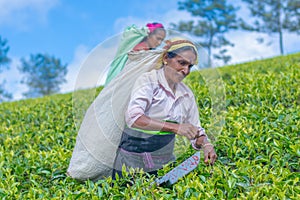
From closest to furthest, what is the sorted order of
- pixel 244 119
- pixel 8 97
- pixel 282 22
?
pixel 244 119, pixel 282 22, pixel 8 97

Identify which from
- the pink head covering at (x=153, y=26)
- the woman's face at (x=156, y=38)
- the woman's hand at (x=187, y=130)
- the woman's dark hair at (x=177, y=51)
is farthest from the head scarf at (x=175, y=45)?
the woman's hand at (x=187, y=130)

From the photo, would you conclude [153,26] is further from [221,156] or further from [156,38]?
[221,156]

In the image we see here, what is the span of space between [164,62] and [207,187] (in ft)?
2.61

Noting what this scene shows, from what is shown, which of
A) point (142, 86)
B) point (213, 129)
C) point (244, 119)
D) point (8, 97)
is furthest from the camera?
point (8, 97)

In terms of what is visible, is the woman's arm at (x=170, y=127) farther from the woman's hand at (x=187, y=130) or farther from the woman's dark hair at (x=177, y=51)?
the woman's dark hair at (x=177, y=51)

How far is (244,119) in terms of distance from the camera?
3971 millimetres

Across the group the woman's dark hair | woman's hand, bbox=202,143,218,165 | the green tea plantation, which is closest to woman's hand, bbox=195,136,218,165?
woman's hand, bbox=202,143,218,165

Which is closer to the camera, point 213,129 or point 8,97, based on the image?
point 213,129

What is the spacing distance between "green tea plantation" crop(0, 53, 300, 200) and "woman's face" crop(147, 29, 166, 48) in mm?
456

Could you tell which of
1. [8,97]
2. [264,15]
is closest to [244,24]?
[264,15]

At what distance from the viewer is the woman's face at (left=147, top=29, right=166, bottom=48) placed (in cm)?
279

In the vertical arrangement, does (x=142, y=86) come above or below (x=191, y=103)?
above

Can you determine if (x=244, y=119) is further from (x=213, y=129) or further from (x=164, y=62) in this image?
(x=164, y=62)

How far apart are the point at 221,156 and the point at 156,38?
1.10m
